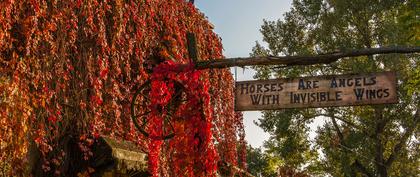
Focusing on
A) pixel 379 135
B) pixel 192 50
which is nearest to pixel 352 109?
pixel 379 135

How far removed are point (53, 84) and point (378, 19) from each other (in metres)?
17.8

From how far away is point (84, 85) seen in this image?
25.5ft

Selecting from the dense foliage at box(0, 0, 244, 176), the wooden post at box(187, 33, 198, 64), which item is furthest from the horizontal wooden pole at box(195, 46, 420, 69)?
the dense foliage at box(0, 0, 244, 176)

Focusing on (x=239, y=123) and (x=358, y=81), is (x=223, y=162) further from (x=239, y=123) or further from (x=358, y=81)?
(x=358, y=81)

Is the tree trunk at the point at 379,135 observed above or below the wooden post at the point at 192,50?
below

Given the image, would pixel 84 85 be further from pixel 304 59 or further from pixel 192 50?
pixel 304 59

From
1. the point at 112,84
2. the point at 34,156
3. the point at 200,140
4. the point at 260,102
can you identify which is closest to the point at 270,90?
the point at 260,102

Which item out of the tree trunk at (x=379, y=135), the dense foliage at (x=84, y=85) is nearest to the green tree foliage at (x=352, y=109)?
the tree trunk at (x=379, y=135)

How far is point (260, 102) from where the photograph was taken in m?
6.84

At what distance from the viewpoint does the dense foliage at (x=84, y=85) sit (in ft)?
21.3

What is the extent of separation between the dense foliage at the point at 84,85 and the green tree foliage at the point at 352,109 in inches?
507

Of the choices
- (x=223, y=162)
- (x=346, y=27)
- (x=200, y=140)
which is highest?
(x=346, y=27)

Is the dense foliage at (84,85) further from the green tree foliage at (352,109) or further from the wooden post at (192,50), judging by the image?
the green tree foliage at (352,109)

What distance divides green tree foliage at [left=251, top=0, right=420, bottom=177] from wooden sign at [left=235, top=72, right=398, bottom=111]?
13576mm
